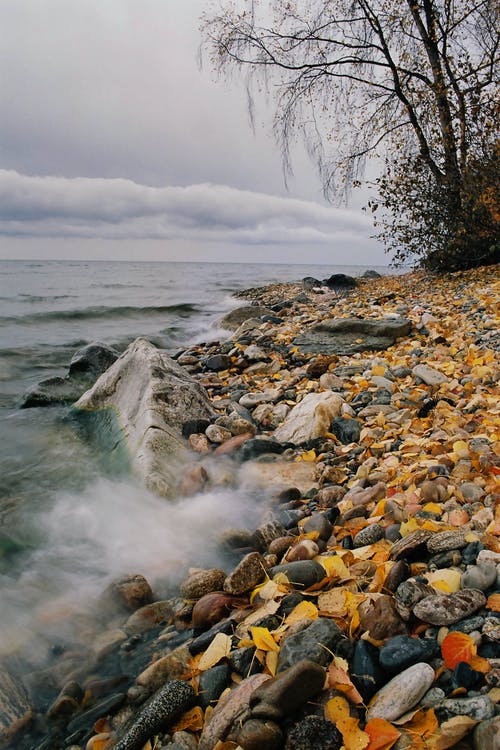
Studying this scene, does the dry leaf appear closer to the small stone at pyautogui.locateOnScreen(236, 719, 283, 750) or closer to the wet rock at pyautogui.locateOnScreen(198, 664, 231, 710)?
the wet rock at pyautogui.locateOnScreen(198, 664, 231, 710)

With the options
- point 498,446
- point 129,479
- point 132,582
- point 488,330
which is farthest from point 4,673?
point 488,330

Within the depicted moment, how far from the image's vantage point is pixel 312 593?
192cm

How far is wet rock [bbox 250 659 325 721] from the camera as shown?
1.35 metres

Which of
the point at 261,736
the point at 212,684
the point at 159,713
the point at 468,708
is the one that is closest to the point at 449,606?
the point at 468,708

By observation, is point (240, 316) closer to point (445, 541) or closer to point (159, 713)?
point (445, 541)

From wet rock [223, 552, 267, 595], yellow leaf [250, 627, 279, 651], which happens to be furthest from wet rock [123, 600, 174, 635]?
yellow leaf [250, 627, 279, 651]

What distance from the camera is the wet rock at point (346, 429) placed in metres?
3.65

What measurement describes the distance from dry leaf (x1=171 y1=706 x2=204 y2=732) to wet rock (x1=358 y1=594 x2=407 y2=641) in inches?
24.1

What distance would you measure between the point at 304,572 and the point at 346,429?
5.99 feet

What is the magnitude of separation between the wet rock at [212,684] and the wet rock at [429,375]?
3.04 metres

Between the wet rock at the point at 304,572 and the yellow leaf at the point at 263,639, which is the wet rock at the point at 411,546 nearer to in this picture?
the wet rock at the point at 304,572

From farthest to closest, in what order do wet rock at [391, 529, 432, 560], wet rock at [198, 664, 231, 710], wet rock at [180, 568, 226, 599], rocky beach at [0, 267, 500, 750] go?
wet rock at [180, 568, 226, 599] < wet rock at [391, 529, 432, 560] < wet rock at [198, 664, 231, 710] < rocky beach at [0, 267, 500, 750]

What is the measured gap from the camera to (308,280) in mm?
19141

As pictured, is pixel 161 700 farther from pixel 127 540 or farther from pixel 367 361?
pixel 367 361
